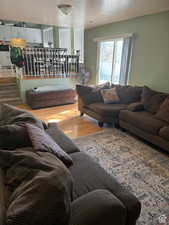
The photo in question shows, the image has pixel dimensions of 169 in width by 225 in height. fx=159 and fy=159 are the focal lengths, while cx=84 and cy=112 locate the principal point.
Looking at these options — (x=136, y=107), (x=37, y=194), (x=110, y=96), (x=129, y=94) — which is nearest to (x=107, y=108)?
(x=110, y=96)

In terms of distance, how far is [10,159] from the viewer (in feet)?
3.53

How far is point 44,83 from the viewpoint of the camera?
5480mm

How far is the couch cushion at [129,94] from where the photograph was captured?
12.7 ft

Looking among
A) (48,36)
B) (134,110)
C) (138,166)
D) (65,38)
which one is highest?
(48,36)

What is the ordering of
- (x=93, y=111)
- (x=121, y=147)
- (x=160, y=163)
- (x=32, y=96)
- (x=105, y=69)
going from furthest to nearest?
(x=105, y=69)
(x=32, y=96)
(x=93, y=111)
(x=121, y=147)
(x=160, y=163)

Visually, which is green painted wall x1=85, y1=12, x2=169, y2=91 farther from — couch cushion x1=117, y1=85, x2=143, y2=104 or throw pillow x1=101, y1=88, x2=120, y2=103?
throw pillow x1=101, y1=88, x2=120, y2=103

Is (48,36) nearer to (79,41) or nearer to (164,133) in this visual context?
(79,41)


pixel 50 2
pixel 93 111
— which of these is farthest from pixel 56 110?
pixel 50 2

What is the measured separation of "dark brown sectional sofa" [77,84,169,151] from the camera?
9.04 feet

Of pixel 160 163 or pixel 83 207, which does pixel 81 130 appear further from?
pixel 83 207

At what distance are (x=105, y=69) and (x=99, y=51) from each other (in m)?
0.68

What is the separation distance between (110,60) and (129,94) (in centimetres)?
192

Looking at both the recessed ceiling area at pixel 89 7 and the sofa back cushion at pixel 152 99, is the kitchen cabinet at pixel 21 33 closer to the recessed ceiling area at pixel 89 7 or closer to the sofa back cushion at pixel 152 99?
the recessed ceiling area at pixel 89 7

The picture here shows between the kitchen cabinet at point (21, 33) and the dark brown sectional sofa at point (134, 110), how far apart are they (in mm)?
6395
